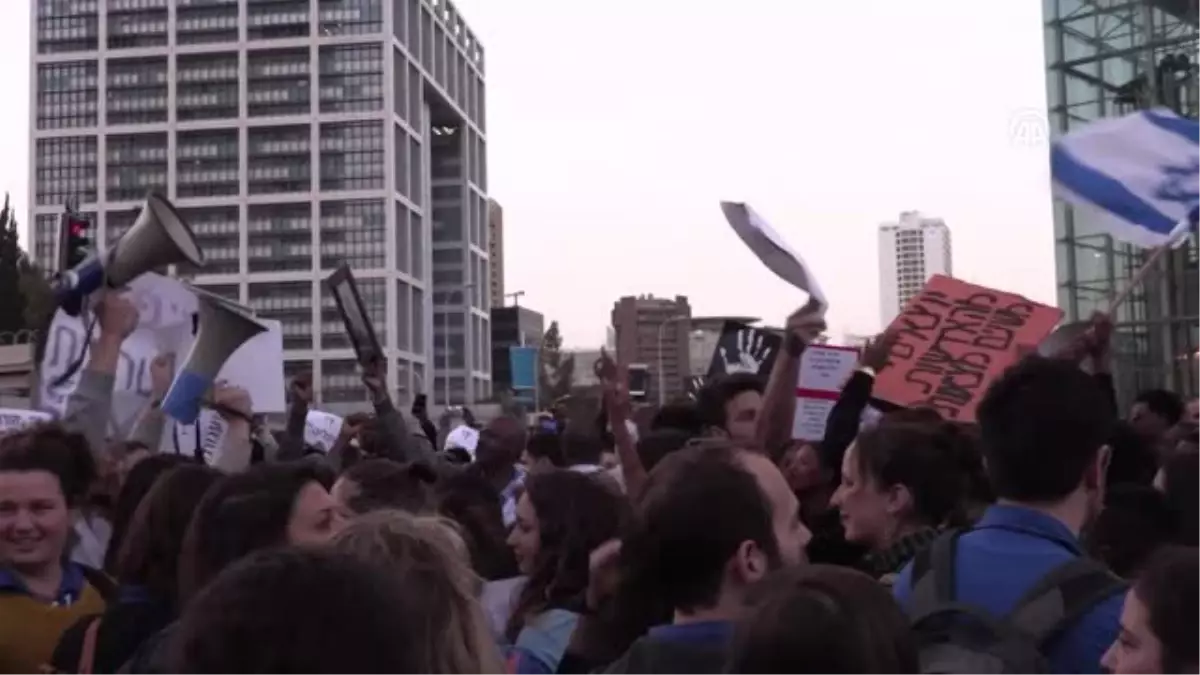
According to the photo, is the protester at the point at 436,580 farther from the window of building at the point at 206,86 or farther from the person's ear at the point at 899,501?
the window of building at the point at 206,86

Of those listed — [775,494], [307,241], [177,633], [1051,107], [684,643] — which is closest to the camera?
[177,633]

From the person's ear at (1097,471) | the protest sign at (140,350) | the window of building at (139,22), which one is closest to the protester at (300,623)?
the person's ear at (1097,471)

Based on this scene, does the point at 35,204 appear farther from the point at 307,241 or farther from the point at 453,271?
the point at 453,271

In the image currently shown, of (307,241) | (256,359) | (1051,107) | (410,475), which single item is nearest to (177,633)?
(410,475)

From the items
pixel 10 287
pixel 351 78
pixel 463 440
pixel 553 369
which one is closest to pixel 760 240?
pixel 463 440

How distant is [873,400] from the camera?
21.5 ft

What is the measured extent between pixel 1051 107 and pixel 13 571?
20265mm

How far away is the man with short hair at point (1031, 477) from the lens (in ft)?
9.50

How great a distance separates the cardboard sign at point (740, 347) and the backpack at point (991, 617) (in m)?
6.64

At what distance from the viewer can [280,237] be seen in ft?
268

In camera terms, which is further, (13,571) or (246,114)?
(246,114)

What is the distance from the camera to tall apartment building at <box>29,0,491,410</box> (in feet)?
264

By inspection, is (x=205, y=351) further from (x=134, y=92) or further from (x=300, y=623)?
(x=134, y=92)

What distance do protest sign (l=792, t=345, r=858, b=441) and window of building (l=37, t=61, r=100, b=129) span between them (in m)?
83.1
